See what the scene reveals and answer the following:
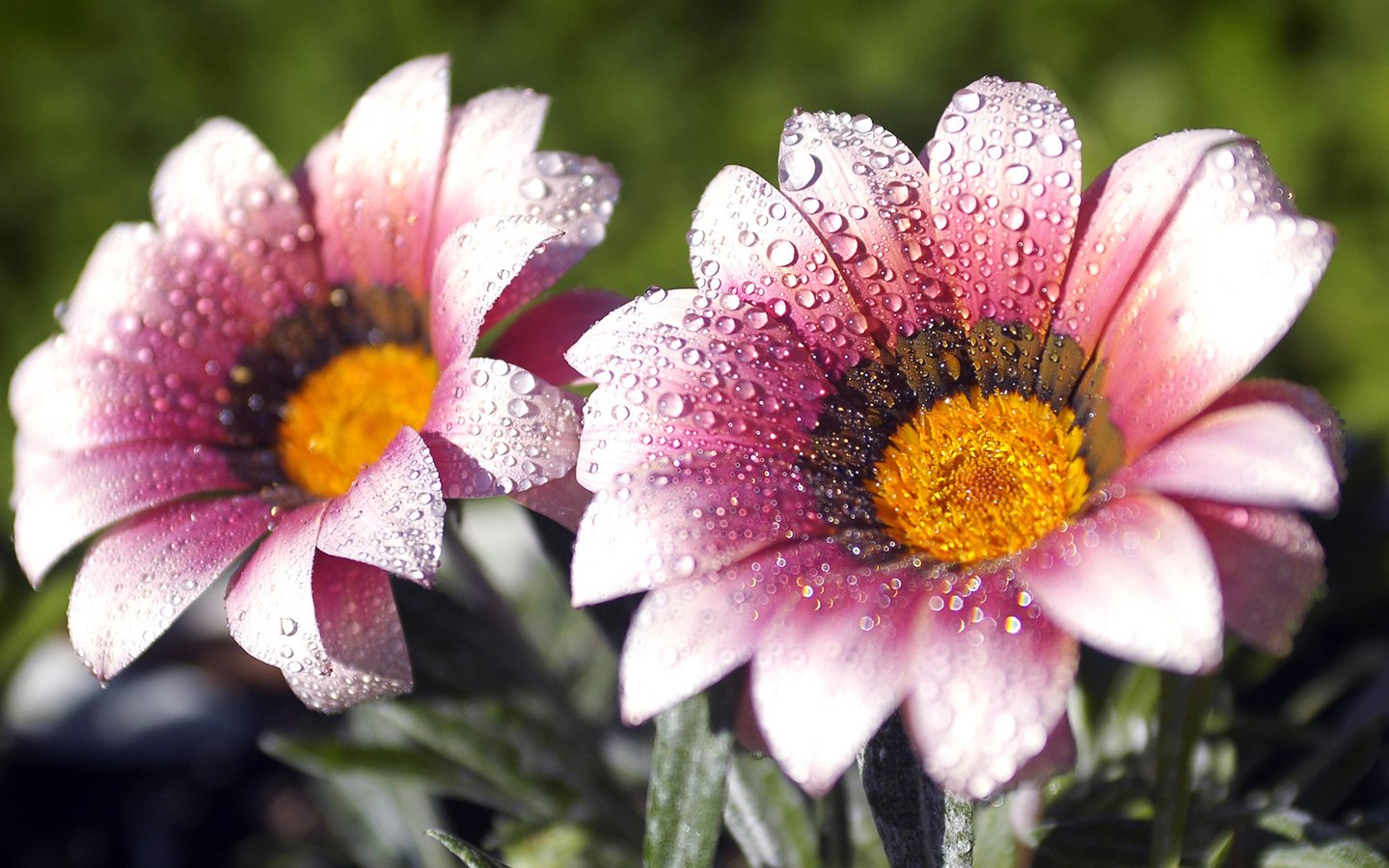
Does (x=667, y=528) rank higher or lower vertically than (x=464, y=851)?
higher

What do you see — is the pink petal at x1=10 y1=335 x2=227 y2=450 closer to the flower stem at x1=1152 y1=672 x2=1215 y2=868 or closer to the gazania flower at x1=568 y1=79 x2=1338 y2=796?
the gazania flower at x1=568 y1=79 x2=1338 y2=796

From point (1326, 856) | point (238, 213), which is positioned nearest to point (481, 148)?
point (238, 213)

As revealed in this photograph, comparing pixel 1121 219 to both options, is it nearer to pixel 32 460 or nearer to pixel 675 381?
pixel 675 381

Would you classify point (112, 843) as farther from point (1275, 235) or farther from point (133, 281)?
point (1275, 235)

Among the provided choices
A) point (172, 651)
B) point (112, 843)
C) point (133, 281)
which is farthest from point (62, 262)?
point (133, 281)

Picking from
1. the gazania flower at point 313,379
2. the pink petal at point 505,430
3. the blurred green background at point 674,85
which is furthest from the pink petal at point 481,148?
the blurred green background at point 674,85

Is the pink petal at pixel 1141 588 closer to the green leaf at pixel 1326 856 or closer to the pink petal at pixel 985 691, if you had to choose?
the pink petal at pixel 985 691
